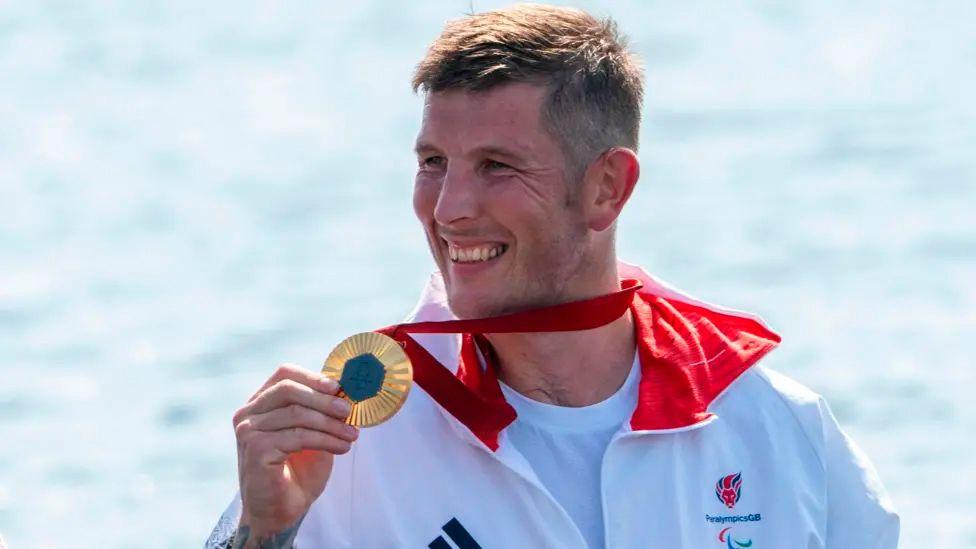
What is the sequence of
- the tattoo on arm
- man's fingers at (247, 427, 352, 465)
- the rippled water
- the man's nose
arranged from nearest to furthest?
1. man's fingers at (247, 427, 352, 465)
2. the tattoo on arm
3. the man's nose
4. the rippled water

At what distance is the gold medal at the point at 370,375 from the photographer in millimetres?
3852

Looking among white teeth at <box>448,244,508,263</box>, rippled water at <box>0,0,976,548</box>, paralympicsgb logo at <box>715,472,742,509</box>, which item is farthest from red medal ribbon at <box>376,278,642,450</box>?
rippled water at <box>0,0,976,548</box>

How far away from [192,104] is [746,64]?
4.91 meters

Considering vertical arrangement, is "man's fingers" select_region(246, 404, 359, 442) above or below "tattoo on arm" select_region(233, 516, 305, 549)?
above

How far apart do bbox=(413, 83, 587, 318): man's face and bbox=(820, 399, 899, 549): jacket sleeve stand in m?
0.76

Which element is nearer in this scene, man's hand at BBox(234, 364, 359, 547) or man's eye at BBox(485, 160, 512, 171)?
man's hand at BBox(234, 364, 359, 547)

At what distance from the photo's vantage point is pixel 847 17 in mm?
18094

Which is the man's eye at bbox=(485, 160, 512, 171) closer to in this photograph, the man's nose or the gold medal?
the man's nose

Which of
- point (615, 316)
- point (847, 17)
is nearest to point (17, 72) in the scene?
point (847, 17)

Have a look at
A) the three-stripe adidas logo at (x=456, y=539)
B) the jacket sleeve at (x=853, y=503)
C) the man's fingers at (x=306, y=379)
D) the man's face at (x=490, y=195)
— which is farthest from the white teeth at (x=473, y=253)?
the jacket sleeve at (x=853, y=503)

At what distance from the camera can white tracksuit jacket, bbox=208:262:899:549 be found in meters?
4.07

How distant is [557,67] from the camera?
4.24m

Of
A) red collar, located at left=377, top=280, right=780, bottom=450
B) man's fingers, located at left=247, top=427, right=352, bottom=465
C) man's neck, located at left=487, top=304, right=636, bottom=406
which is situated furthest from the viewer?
man's neck, located at left=487, top=304, right=636, bottom=406

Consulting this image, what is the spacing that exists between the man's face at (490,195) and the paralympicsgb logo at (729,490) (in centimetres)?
57
